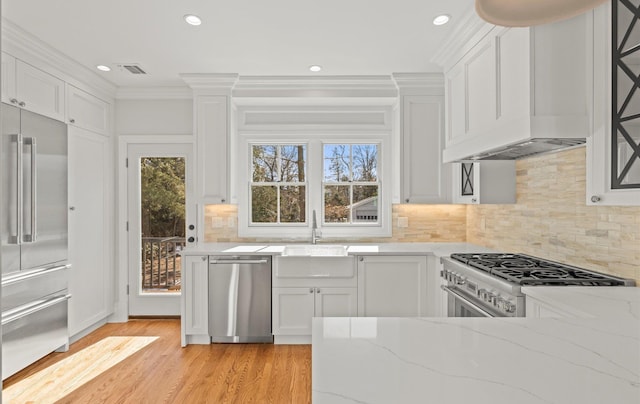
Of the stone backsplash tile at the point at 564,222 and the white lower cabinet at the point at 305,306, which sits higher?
the stone backsplash tile at the point at 564,222

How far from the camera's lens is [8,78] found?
9.14ft

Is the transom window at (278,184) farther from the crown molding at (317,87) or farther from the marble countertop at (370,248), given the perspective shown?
the crown molding at (317,87)

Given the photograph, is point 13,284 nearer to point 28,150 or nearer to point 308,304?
point 28,150

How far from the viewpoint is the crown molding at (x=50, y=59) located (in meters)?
2.80

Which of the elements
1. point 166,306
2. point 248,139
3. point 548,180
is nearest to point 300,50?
point 248,139

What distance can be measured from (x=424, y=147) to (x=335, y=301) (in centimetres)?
171

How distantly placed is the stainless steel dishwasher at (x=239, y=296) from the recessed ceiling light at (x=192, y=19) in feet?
6.32

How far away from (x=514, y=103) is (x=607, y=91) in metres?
0.42

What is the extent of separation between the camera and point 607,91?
1760 mm

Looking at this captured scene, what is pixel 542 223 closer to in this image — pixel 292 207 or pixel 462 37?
pixel 462 37

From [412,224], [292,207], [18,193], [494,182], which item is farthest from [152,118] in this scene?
[494,182]

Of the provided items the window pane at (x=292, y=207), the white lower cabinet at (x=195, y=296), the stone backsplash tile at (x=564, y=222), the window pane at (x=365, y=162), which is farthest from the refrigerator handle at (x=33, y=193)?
the stone backsplash tile at (x=564, y=222)

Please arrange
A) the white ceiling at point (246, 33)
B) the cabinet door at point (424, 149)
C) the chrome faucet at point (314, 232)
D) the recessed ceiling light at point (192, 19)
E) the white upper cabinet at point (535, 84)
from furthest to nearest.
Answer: the chrome faucet at point (314, 232), the cabinet door at point (424, 149), the recessed ceiling light at point (192, 19), the white ceiling at point (246, 33), the white upper cabinet at point (535, 84)

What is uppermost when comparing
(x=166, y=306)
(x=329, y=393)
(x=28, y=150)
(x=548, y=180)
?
(x=28, y=150)
